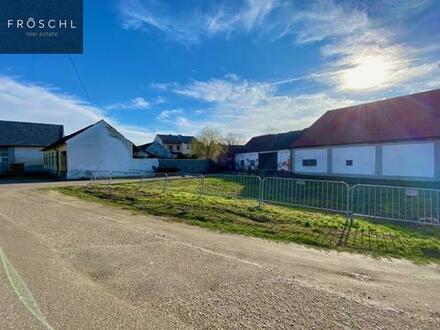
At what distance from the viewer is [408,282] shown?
4.34m

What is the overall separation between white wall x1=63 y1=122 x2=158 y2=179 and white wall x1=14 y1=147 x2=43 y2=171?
495 inches

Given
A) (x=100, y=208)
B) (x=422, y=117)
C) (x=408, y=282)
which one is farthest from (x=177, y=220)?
(x=422, y=117)

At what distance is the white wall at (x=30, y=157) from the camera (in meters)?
Answer: 36.8

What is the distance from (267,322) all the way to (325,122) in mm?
30301

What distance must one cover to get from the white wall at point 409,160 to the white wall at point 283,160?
40.1ft

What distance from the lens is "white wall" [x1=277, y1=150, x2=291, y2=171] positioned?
3411cm

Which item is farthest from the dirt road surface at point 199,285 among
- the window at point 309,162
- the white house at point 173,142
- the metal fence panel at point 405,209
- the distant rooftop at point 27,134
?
the white house at point 173,142

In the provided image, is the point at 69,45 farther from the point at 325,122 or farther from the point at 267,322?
the point at 325,122

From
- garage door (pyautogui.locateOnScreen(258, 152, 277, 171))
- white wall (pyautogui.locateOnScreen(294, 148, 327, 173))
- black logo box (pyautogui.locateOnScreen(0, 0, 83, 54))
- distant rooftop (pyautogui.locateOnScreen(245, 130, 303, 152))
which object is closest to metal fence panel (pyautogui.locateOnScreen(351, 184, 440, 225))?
black logo box (pyautogui.locateOnScreen(0, 0, 83, 54))

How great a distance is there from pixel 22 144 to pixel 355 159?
126 feet

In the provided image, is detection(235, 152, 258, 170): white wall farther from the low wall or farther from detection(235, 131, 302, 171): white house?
the low wall

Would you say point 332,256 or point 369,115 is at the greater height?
point 369,115

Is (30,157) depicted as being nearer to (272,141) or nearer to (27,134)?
(27,134)

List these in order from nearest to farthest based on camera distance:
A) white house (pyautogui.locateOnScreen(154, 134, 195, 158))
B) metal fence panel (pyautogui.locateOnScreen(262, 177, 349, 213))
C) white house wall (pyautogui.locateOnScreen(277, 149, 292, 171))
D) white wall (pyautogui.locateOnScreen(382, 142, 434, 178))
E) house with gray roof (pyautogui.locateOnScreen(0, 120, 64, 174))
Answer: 1. metal fence panel (pyautogui.locateOnScreen(262, 177, 349, 213))
2. white wall (pyautogui.locateOnScreen(382, 142, 434, 178))
3. white house wall (pyautogui.locateOnScreen(277, 149, 292, 171))
4. house with gray roof (pyautogui.locateOnScreen(0, 120, 64, 174))
5. white house (pyautogui.locateOnScreen(154, 134, 195, 158))
